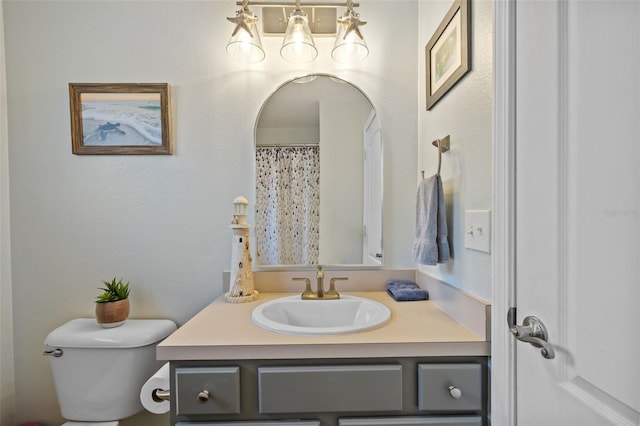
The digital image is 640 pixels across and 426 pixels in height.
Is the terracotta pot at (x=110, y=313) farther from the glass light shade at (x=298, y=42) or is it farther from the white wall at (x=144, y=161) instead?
the glass light shade at (x=298, y=42)

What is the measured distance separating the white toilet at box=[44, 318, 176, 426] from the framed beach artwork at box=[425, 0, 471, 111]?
4.90 feet

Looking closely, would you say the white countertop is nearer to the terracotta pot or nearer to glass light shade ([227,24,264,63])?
the terracotta pot

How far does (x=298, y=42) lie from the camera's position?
1228 millimetres

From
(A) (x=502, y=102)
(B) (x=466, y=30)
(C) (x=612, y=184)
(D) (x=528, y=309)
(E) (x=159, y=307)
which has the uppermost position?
(B) (x=466, y=30)

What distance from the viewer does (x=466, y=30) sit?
34.7 inches

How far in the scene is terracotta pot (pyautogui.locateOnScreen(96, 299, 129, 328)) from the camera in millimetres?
1178

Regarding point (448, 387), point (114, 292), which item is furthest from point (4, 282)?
point (448, 387)

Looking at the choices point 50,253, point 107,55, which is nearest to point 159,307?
point 50,253

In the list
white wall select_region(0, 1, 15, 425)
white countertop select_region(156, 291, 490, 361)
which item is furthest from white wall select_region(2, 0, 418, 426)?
white countertop select_region(156, 291, 490, 361)

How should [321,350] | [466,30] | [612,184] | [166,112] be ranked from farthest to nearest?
[166,112], [466,30], [321,350], [612,184]

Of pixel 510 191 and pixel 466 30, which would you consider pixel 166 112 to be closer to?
pixel 466 30

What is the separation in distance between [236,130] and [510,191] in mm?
1103

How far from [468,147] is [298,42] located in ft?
2.71

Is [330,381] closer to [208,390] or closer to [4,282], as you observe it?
[208,390]
